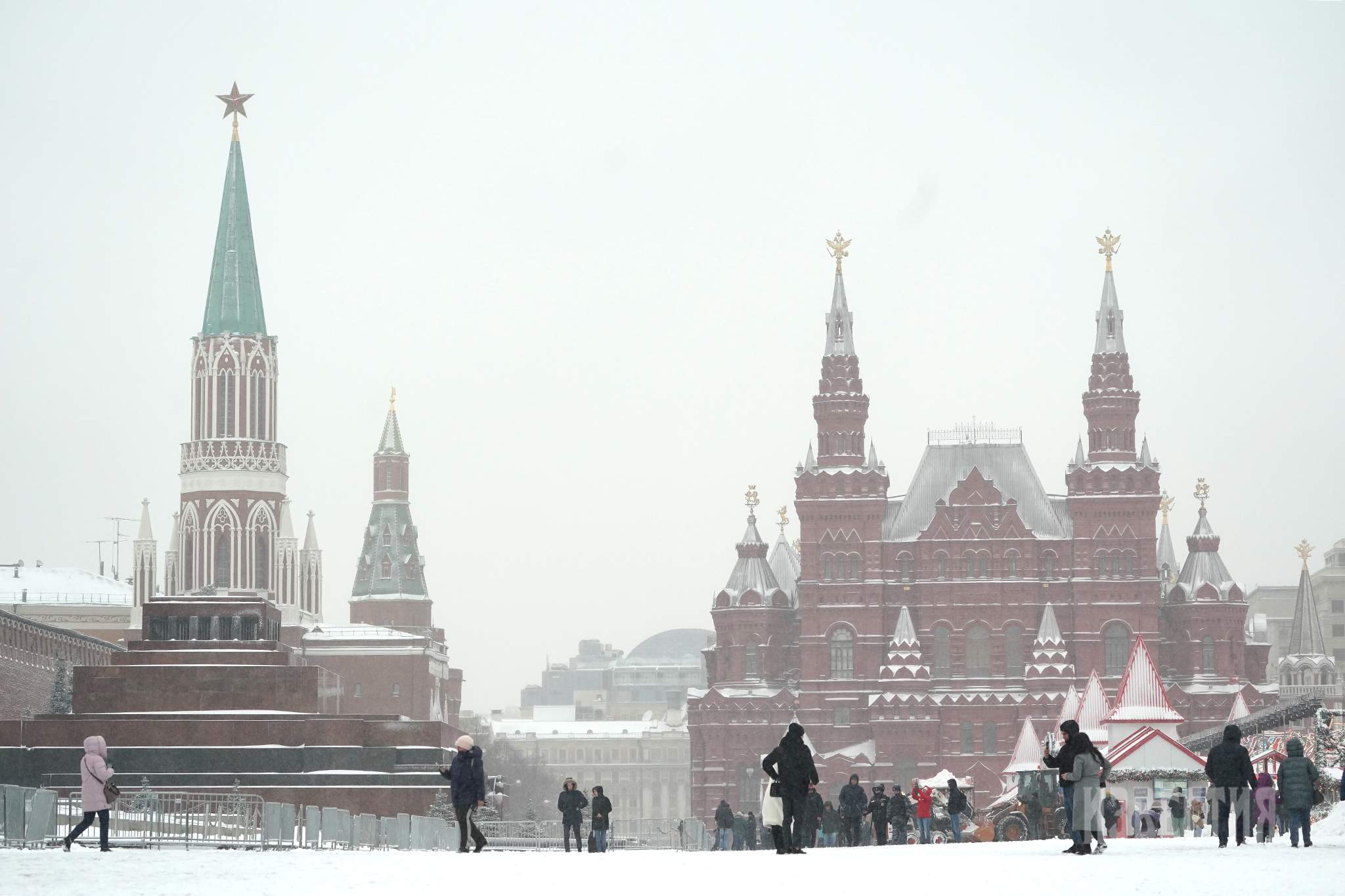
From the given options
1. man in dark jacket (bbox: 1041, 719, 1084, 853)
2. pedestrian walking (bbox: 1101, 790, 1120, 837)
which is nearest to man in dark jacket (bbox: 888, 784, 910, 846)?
pedestrian walking (bbox: 1101, 790, 1120, 837)

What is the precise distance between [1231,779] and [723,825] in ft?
64.0

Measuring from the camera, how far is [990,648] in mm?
115312

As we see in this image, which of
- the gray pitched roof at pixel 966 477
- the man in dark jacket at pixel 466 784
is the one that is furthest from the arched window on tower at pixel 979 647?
the man in dark jacket at pixel 466 784

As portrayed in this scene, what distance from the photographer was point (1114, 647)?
11431 cm

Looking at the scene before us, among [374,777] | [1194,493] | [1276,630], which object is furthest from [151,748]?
[1276,630]

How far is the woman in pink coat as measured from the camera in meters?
31.8

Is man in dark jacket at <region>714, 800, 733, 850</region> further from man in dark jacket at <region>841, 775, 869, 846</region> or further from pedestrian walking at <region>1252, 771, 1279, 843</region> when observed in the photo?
pedestrian walking at <region>1252, 771, 1279, 843</region>

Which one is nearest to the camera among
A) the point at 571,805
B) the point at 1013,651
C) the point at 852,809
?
the point at 571,805

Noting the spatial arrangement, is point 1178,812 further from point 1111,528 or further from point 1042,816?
point 1111,528

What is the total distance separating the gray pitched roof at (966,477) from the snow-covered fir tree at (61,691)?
4135cm

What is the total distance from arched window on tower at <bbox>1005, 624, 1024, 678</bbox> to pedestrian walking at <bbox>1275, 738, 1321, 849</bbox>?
8227cm

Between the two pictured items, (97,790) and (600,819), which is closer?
(97,790)

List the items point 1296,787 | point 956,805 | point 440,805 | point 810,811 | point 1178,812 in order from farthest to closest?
1. point 440,805
2. point 1178,812
3. point 956,805
4. point 810,811
5. point 1296,787

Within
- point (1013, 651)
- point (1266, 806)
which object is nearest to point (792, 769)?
point (1266, 806)
